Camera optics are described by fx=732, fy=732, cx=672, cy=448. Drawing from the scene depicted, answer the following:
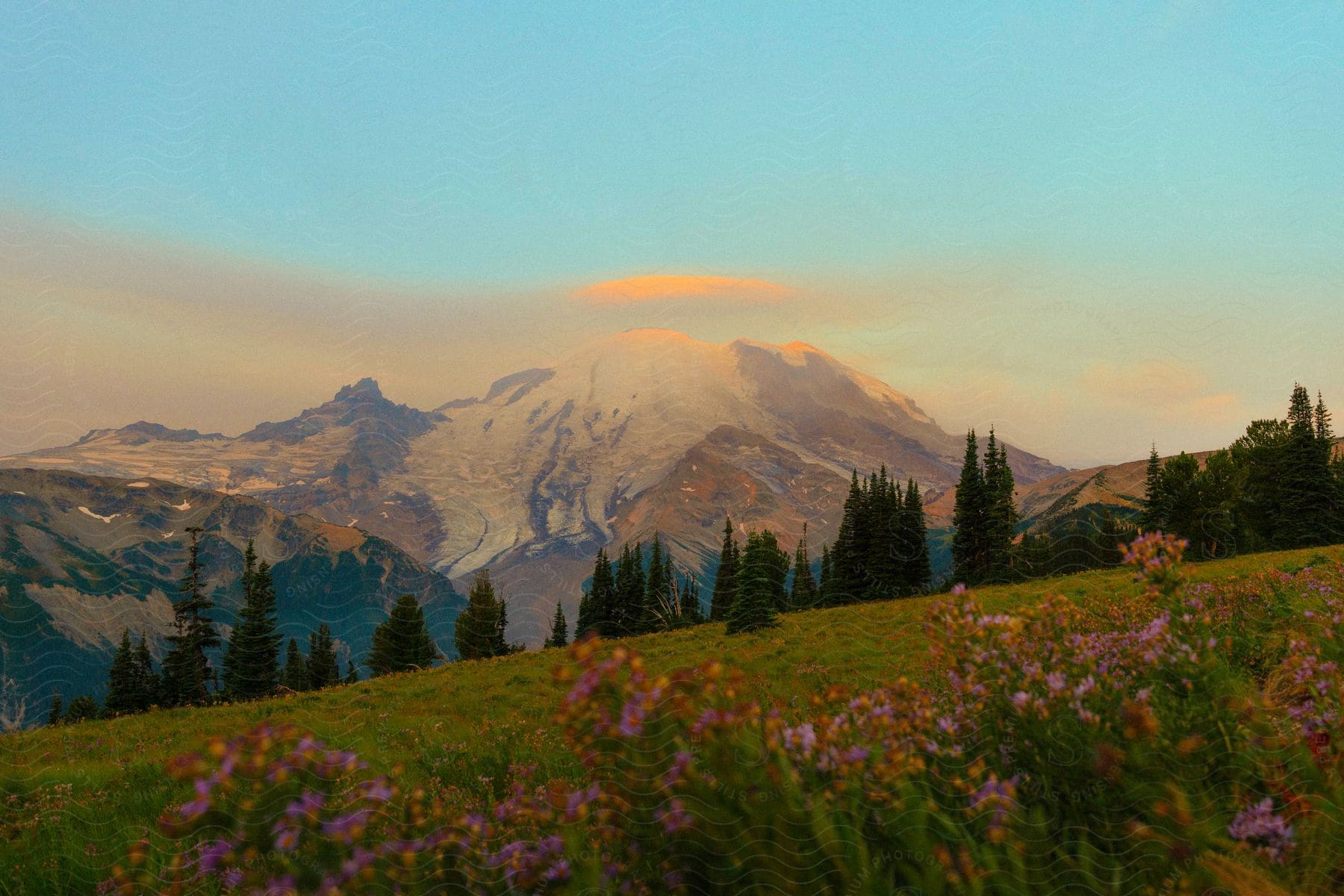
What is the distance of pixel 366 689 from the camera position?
24.0m

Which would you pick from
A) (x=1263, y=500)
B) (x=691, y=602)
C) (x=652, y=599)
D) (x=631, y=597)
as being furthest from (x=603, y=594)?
(x=1263, y=500)

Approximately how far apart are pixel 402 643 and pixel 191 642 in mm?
21604

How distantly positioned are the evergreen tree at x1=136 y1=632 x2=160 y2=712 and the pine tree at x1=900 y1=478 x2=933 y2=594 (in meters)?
70.1

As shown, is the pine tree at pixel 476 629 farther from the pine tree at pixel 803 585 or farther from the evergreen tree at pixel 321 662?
the pine tree at pixel 803 585

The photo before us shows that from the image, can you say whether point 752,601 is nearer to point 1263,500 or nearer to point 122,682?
point 1263,500

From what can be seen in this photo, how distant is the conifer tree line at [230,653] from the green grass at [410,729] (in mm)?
34882

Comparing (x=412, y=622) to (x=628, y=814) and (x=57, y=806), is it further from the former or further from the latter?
(x=628, y=814)

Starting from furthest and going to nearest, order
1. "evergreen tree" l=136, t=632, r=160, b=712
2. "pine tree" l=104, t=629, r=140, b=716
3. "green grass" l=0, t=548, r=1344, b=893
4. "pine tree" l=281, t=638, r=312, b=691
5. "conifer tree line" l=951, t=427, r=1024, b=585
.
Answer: "pine tree" l=281, t=638, r=312, b=691 < "evergreen tree" l=136, t=632, r=160, b=712 < "pine tree" l=104, t=629, r=140, b=716 < "conifer tree line" l=951, t=427, r=1024, b=585 < "green grass" l=0, t=548, r=1344, b=893

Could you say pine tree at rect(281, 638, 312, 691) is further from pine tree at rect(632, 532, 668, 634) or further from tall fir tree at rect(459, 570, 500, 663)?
pine tree at rect(632, 532, 668, 634)

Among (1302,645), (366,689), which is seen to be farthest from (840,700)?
(366,689)

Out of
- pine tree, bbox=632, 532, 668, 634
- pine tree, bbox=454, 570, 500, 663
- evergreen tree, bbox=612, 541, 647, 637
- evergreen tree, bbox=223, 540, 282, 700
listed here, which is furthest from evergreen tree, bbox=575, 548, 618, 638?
evergreen tree, bbox=223, 540, 282, 700

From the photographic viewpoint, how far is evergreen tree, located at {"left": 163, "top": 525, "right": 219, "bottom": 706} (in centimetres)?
5459

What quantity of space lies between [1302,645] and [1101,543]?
6730 centimetres

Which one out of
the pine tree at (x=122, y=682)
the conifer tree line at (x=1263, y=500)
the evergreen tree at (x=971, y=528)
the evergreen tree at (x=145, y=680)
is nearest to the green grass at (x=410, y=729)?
the evergreen tree at (x=971, y=528)
